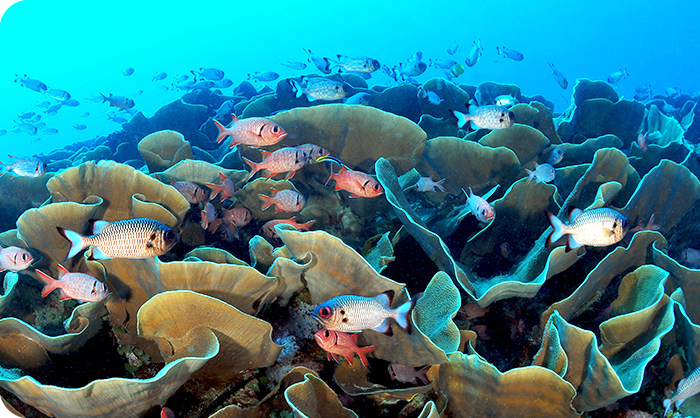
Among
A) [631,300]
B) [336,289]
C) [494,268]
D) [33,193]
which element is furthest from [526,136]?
[33,193]

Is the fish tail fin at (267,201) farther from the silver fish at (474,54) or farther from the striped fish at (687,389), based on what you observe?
the silver fish at (474,54)

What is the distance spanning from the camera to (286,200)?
2986 mm

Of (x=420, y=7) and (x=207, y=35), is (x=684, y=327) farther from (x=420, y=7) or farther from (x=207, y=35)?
(x=420, y=7)

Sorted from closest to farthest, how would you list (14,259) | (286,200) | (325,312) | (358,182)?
(325,312) → (14,259) → (358,182) → (286,200)

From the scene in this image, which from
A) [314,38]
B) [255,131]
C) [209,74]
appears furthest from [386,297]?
[314,38]

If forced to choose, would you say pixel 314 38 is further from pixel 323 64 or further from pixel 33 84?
pixel 323 64

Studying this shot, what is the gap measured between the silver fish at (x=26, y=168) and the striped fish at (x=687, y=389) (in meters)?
5.32

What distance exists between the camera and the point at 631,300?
2.09 meters

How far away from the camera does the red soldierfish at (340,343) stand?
1.84m

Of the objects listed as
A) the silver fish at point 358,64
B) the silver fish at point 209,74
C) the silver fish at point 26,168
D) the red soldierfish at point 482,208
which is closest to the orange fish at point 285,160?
the red soldierfish at point 482,208

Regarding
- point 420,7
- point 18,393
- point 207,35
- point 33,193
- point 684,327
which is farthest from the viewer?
point 420,7

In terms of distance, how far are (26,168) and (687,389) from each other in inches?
215

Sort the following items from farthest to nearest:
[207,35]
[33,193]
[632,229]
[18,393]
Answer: [207,35] → [33,193] → [632,229] → [18,393]

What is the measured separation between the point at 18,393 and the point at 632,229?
3935 millimetres
